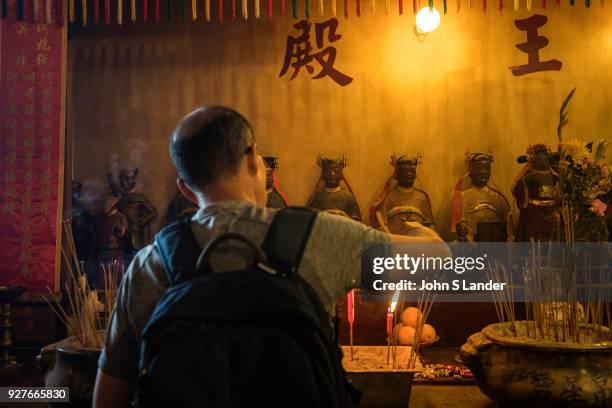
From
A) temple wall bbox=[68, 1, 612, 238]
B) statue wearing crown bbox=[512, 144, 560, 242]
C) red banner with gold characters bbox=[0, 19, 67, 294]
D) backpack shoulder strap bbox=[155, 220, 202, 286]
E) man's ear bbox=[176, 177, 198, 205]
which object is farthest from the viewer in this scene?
temple wall bbox=[68, 1, 612, 238]

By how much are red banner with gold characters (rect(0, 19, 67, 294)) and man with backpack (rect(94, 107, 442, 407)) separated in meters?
3.25

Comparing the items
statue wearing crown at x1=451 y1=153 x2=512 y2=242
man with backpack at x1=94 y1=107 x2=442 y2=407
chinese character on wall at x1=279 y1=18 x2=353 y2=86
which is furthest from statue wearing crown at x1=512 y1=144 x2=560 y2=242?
man with backpack at x1=94 y1=107 x2=442 y2=407

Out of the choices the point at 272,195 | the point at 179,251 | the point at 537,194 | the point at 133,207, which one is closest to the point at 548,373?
the point at 179,251

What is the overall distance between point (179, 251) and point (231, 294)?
0.50 ft

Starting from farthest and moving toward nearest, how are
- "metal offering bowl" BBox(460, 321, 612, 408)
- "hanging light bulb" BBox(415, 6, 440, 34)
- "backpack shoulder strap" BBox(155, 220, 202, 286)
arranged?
"hanging light bulb" BBox(415, 6, 440, 34) < "metal offering bowl" BBox(460, 321, 612, 408) < "backpack shoulder strap" BBox(155, 220, 202, 286)

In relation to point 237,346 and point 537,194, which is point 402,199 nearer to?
point 537,194

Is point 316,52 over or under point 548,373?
over

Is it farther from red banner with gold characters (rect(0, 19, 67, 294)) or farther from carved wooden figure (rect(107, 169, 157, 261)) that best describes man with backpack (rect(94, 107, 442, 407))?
carved wooden figure (rect(107, 169, 157, 261))

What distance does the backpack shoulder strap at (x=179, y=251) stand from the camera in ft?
3.45

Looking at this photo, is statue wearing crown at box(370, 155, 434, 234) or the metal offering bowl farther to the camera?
statue wearing crown at box(370, 155, 434, 234)

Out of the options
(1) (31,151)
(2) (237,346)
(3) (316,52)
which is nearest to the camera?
(2) (237,346)

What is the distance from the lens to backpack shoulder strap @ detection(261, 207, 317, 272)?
106 centimetres

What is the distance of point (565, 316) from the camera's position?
236 centimetres

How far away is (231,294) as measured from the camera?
977mm
